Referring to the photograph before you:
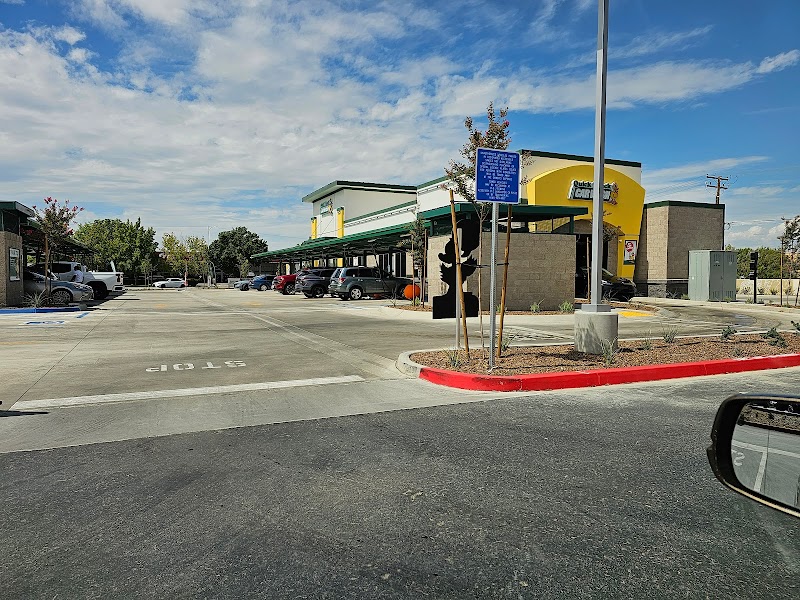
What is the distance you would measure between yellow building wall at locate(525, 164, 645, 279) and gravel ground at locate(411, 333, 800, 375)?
20.0 meters

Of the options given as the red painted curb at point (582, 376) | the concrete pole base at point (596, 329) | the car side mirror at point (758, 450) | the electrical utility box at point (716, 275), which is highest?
the electrical utility box at point (716, 275)

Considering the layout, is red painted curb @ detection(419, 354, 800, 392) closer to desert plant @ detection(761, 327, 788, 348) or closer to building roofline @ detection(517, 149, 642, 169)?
desert plant @ detection(761, 327, 788, 348)

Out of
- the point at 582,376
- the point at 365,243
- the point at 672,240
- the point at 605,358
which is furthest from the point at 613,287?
the point at 582,376

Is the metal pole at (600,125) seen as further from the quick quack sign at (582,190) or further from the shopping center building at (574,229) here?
the quick quack sign at (582,190)

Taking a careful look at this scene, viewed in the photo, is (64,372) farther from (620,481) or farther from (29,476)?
(620,481)

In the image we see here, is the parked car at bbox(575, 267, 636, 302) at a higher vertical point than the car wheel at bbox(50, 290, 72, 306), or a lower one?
higher

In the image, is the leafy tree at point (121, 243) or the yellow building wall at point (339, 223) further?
the leafy tree at point (121, 243)

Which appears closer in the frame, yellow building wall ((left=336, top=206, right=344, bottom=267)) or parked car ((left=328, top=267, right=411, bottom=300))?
parked car ((left=328, top=267, right=411, bottom=300))

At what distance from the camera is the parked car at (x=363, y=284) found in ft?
102

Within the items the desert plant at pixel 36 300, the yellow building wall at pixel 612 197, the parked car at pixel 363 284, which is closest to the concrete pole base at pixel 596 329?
the parked car at pixel 363 284

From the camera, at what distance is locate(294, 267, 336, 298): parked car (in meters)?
35.1

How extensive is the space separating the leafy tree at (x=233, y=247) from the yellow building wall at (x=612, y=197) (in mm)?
69708

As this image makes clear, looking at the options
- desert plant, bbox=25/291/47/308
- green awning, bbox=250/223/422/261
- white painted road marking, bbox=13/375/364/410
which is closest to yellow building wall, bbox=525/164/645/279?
green awning, bbox=250/223/422/261

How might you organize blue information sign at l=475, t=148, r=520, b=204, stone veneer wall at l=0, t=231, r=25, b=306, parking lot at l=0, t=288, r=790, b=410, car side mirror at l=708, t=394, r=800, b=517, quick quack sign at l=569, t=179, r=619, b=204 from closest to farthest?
car side mirror at l=708, t=394, r=800, b=517 → blue information sign at l=475, t=148, r=520, b=204 → parking lot at l=0, t=288, r=790, b=410 → stone veneer wall at l=0, t=231, r=25, b=306 → quick quack sign at l=569, t=179, r=619, b=204
